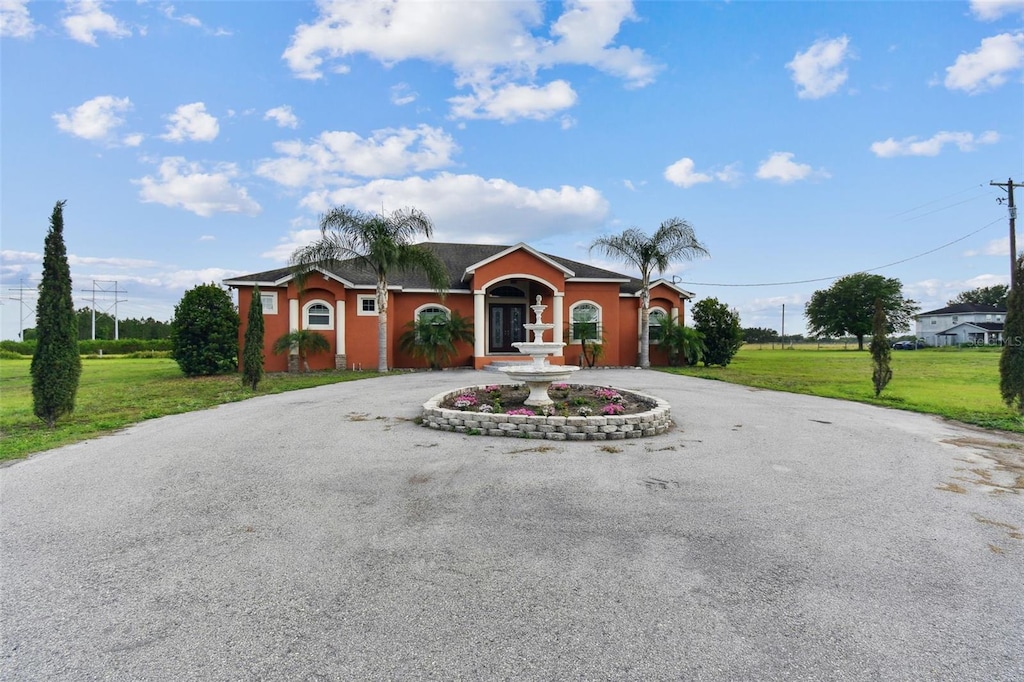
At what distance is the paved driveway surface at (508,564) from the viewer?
2.57 metres

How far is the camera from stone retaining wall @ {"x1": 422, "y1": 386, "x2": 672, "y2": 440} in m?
7.56

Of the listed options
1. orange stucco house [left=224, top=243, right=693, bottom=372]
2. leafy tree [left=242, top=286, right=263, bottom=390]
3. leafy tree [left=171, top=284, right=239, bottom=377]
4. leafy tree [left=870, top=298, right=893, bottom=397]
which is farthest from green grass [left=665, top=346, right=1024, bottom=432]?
leafy tree [left=171, top=284, right=239, bottom=377]

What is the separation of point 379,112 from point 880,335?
52.2ft

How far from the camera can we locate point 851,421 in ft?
30.9

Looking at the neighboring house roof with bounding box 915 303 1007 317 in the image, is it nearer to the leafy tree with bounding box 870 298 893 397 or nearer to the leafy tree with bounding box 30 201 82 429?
the leafy tree with bounding box 870 298 893 397

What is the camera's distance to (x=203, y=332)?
17812 mm

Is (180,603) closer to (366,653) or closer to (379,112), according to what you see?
(366,653)

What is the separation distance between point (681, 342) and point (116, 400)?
796 inches

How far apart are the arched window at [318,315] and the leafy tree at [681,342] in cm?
1479

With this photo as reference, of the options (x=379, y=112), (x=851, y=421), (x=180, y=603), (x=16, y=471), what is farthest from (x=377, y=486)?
(x=379, y=112)

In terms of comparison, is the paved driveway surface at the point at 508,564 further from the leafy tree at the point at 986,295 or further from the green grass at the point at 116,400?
the leafy tree at the point at 986,295

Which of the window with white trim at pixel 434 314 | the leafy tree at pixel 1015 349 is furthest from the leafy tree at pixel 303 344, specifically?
the leafy tree at pixel 1015 349

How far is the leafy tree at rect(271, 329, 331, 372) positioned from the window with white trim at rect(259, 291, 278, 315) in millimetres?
1258

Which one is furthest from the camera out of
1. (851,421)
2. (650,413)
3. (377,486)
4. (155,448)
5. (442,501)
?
(851,421)
